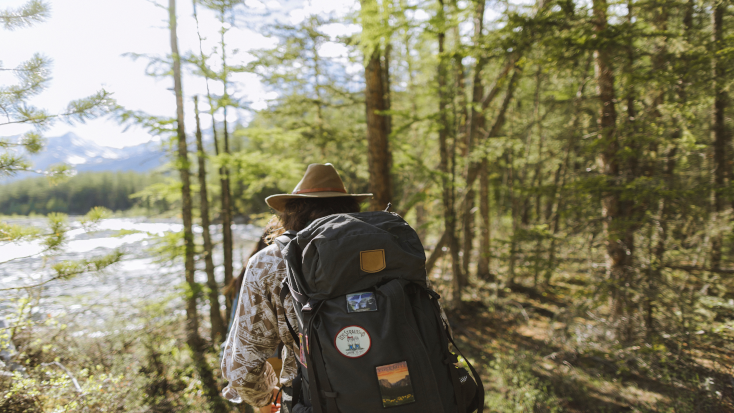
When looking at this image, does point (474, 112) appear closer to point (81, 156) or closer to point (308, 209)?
point (308, 209)

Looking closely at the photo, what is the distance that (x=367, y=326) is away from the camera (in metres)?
1.12

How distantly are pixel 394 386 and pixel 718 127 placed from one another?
21.5 ft

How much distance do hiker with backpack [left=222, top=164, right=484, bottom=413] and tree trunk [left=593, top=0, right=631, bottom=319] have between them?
431 centimetres

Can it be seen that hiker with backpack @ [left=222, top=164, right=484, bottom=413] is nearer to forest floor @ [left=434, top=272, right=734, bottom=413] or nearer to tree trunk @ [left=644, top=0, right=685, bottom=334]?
forest floor @ [left=434, top=272, right=734, bottom=413]

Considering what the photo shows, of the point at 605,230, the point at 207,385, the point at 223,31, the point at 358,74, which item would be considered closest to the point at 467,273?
the point at 605,230

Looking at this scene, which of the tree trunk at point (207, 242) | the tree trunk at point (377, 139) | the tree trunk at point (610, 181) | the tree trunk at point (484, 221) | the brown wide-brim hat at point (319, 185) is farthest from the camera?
the tree trunk at point (484, 221)

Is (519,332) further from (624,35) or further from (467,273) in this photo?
(624,35)

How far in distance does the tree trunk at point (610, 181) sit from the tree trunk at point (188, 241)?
23.4 ft

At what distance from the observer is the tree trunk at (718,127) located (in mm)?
3439

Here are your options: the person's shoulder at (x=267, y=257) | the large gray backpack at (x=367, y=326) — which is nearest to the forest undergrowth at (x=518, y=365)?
the person's shoulder at (x=267, y=257)

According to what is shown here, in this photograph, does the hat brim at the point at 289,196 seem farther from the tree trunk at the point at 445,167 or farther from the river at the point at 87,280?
the tree trunk at the point at 445,167

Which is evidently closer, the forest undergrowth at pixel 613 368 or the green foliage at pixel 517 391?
the forest undergrowth at pixel 613 368

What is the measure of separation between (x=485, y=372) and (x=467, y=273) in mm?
4316

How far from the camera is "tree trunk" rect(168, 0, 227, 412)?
652 cm
